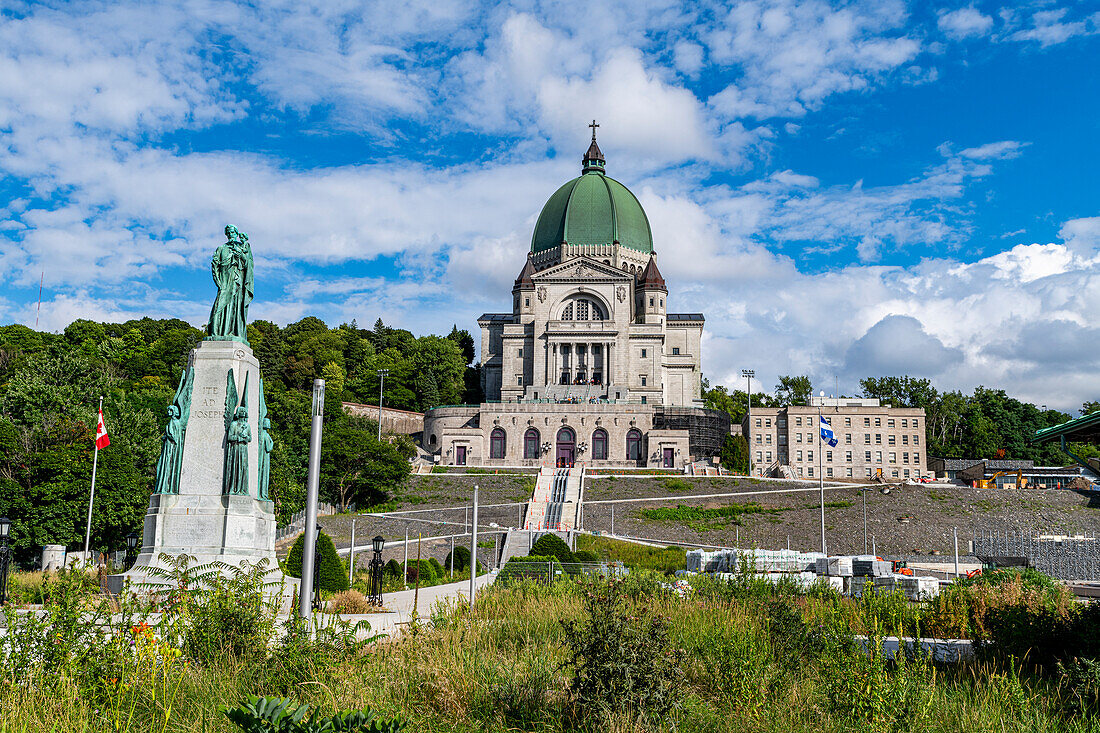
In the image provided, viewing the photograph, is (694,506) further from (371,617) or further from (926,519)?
(371,617)

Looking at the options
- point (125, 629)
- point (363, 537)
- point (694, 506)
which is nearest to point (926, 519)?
point (694, 506)

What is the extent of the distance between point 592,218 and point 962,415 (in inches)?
1940

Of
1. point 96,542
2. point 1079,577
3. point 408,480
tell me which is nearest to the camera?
point 96,542

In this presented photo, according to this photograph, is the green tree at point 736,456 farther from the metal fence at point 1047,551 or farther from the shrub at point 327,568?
the shrub at point 327,568

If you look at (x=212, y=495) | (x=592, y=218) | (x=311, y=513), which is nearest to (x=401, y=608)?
(x=212, y=495)

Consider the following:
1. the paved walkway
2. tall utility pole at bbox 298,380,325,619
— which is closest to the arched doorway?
the paved walkway

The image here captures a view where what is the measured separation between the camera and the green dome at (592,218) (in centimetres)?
9625

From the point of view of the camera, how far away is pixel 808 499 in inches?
2275

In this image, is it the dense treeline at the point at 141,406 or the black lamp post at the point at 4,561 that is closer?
the black lamp post at the point at 4,561

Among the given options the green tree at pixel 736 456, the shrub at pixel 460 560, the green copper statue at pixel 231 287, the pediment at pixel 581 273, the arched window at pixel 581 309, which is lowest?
the shrub at pixel 460 560

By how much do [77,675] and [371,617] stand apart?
11114mm

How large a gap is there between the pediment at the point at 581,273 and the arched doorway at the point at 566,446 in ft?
57.6

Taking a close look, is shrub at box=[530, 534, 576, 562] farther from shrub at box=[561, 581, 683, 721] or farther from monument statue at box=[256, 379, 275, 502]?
shrub at box=[561, 581, 683, 721]

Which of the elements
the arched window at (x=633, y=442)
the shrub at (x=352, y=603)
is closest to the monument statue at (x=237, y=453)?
the shrub at (x=352, y=603)
